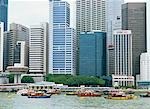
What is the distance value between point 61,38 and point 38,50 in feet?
31.3

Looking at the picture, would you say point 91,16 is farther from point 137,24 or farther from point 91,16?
point 137,24

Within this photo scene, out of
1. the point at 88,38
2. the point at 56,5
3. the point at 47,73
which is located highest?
the point at 56,5

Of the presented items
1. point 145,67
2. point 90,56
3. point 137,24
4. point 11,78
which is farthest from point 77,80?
point 137,24

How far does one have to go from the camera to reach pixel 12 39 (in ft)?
612

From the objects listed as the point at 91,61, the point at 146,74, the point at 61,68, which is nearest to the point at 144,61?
the point at 146,74

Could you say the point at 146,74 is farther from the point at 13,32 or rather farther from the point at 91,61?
the point at 13,32

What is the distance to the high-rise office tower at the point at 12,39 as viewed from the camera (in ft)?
605

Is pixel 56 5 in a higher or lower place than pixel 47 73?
higher

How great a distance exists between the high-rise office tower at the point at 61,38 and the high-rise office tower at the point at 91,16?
17437mm

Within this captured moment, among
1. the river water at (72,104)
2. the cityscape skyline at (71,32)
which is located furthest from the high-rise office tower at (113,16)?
the river water at (72,104)

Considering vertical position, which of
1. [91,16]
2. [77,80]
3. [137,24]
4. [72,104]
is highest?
[91,16]

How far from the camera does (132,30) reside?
178 meters

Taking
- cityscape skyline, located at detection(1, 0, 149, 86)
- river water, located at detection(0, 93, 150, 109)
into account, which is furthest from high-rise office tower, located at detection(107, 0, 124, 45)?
river water, located at detection(0, 93, 150, 109)

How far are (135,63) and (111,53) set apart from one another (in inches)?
395
